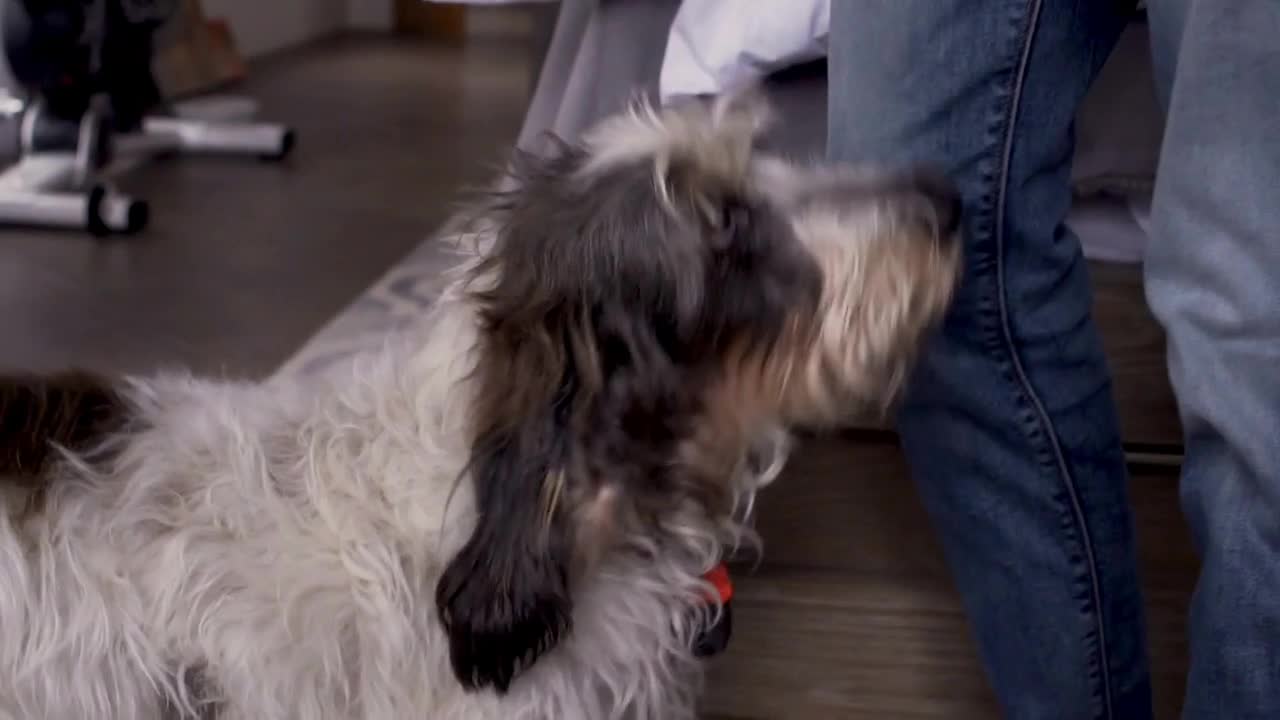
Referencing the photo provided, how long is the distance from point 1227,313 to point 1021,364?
0.30 m

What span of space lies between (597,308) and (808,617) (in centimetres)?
78

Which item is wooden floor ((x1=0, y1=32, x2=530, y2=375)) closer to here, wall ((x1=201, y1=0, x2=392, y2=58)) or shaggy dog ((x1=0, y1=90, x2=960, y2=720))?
wall ((x1=201, y1=0, x2=392, y2=58))

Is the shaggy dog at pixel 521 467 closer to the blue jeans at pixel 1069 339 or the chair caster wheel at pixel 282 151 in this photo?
the blue jeans at pixel 1069 339

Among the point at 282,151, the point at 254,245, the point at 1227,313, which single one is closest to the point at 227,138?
the point at 282,151

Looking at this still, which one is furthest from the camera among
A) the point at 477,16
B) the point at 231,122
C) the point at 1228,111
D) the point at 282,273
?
the point at 477,16

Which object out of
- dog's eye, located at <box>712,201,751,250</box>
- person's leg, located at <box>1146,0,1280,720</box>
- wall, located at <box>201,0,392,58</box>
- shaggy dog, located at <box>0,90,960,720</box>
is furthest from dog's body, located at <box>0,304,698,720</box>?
wall, located at <box>201,0,392,58</box>

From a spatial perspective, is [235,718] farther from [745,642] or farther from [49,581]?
[745,642]

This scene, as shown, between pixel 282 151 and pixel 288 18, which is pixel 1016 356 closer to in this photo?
pixel 282 151

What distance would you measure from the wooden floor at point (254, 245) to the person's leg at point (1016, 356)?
1.42 m

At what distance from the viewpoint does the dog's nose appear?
3.58 ft

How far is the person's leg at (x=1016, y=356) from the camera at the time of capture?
3.66 feet

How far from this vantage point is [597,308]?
107 centimetres

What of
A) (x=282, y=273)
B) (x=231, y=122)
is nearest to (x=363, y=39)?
(x=231, y=122)

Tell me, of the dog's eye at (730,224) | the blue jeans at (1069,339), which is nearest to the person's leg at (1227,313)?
the blue jeans at (1069,339)
